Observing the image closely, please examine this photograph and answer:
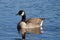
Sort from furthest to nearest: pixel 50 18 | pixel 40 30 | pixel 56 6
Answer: pixel 56 6 < pixel 50 18 < pixel 40 30

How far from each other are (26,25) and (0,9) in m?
3.99

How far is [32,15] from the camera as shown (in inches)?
850

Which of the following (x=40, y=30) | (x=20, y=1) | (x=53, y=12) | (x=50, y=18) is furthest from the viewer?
(x=20, y=1)

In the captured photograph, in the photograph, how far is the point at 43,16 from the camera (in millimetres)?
21203

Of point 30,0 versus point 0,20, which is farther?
point 30,0

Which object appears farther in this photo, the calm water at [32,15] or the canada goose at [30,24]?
the canada goose at [30,24]

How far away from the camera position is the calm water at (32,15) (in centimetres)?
1706

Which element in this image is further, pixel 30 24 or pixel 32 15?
pixel 32 15

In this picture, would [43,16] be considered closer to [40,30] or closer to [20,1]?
[40,30]

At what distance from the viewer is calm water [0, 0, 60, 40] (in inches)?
672

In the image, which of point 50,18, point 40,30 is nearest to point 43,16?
point 50,18

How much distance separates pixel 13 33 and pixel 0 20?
110 inches

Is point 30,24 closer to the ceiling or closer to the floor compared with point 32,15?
closer to the floor

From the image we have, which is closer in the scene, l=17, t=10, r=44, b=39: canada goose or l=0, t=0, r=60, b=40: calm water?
l=0, t=0, r=60, b=40: calm water
